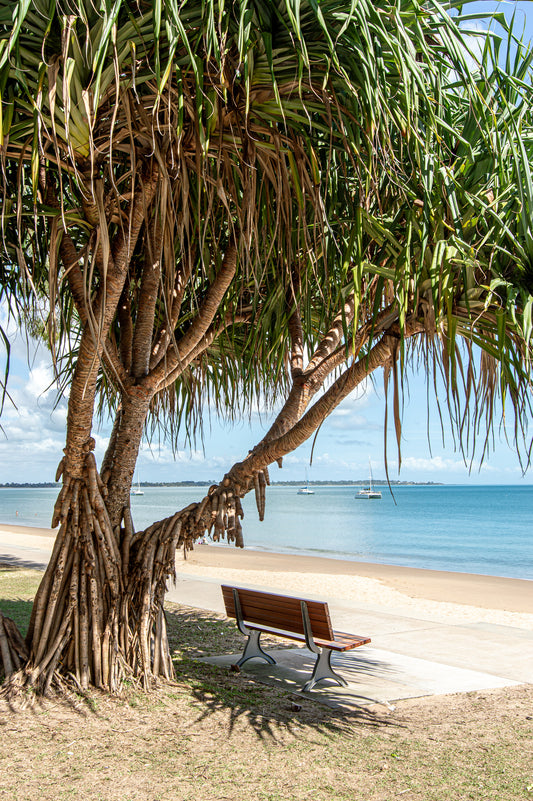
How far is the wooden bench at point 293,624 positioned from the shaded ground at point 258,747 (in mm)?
370

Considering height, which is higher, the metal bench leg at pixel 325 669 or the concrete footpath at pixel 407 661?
the metal bench leg at pixel 325 669

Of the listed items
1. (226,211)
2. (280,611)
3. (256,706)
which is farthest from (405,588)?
(226,211)

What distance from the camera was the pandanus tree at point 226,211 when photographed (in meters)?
2.74

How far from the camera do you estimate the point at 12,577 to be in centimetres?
1001

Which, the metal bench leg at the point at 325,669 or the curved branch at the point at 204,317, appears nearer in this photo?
the curved branch at the point at 204,317

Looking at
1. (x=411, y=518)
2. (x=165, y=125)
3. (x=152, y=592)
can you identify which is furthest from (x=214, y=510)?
(x=411, y=518)

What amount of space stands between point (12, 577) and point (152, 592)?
6.56 meters

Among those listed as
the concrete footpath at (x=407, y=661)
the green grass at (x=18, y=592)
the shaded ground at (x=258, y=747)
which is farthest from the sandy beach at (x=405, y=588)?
the shaded ground at (x=258, y=747)

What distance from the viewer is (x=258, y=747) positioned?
3480mm

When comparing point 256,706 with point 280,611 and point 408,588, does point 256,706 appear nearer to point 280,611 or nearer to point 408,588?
point 280,611

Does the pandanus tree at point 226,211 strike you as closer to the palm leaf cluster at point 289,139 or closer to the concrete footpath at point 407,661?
the palm leaf cluster at point 289,139

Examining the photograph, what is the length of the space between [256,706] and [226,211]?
2.91 metres

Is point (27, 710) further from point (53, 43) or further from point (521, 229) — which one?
point (521, 229)

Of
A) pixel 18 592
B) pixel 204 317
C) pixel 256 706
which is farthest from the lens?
pixel 18 592
